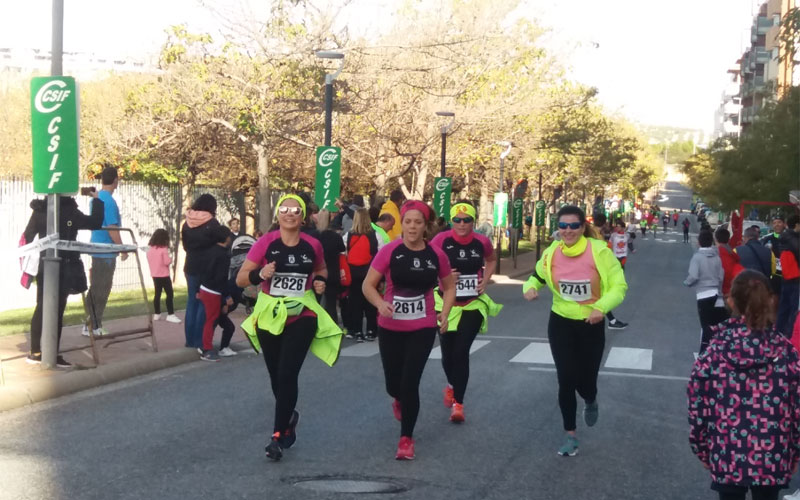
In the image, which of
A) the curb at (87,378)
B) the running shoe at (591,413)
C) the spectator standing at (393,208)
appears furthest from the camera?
the spectator standing at (393,208)

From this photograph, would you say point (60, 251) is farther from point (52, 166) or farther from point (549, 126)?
point (549, 126)

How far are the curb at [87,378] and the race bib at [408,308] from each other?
3801mm

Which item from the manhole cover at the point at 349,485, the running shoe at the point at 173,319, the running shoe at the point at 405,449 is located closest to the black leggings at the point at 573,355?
the running shoe at the point at 405,449

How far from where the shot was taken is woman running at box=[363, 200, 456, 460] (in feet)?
26.2

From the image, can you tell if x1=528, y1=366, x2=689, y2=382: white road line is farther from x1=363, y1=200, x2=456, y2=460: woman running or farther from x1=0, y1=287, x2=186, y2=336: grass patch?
x1=363, y1=200, x2=456, y2=460: woman running

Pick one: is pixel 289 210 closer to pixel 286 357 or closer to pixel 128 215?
pixel 286 357

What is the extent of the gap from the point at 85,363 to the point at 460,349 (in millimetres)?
4505

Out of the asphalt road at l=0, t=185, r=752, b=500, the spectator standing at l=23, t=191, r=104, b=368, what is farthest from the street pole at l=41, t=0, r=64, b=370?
the asphalt road at l=0, t=185, r=752, b=500

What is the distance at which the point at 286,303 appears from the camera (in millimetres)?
7883

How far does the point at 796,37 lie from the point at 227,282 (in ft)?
37.3

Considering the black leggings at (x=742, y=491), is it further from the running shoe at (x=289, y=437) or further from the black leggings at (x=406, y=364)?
the running shoe at (x=289, y=437)

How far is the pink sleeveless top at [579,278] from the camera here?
816 cm

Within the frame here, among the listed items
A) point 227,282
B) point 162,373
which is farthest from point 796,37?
point 162,373

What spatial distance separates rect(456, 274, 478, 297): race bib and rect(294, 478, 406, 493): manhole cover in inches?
107
